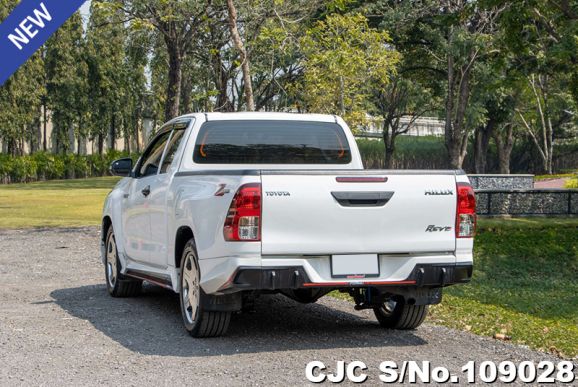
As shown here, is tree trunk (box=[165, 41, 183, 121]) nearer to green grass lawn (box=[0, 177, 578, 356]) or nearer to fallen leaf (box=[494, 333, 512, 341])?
green grass lawn (box=[0, 177, 578, 356])

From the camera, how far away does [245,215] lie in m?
7.44

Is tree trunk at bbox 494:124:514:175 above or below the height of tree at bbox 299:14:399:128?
below

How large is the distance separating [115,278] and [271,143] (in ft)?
9.85

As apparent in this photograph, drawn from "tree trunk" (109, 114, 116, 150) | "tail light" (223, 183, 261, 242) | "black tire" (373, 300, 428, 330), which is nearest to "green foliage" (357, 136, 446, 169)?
"tree trunk" (109, 114, 116, 150)

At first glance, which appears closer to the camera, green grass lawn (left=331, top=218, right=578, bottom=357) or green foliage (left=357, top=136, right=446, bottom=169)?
green grass lawn (left=331, top=218, right=578, bottom=357)

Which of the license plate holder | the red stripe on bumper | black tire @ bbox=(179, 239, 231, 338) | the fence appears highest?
the license plate holder

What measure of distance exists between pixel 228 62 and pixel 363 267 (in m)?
44.8

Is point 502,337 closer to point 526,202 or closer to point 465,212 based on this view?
point 465,212

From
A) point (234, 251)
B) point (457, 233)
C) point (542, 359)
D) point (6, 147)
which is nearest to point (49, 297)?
point (234, 251)

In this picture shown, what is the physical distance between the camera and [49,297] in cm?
1121

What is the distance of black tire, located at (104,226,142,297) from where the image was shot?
11.0m

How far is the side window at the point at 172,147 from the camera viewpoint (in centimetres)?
944

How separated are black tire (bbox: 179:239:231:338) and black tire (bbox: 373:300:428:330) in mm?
1622

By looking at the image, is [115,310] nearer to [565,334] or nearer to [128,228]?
[128,228]
